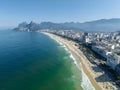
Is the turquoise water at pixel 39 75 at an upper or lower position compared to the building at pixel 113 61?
lower

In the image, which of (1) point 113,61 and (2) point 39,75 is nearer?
(2) point 39,75

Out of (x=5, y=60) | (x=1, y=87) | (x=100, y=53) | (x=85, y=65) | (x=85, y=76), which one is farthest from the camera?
(x=100, y=53)

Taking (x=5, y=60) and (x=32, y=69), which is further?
(x=5, y=60)

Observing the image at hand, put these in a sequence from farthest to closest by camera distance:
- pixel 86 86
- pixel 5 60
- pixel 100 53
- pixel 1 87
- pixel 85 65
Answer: pixel 100 53 < pixel 5 60 < pixel 85 65 < pixel 86 86 < pixel 1 87

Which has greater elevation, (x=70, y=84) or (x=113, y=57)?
(x=113, y=57)

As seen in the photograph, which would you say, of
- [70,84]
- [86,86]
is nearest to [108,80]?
[86,86]

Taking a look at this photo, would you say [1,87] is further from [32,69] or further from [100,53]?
[100,53]

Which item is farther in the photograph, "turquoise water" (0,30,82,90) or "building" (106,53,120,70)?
"building" (106,53,120,70)

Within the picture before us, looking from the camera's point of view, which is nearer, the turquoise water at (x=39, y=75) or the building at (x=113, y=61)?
the turquoise water at (x=39, y=75)

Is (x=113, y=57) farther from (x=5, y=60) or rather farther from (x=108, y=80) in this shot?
(x=5, y=60)

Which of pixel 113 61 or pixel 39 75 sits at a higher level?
pixel 113 61

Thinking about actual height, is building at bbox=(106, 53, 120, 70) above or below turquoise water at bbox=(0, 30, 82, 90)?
above
